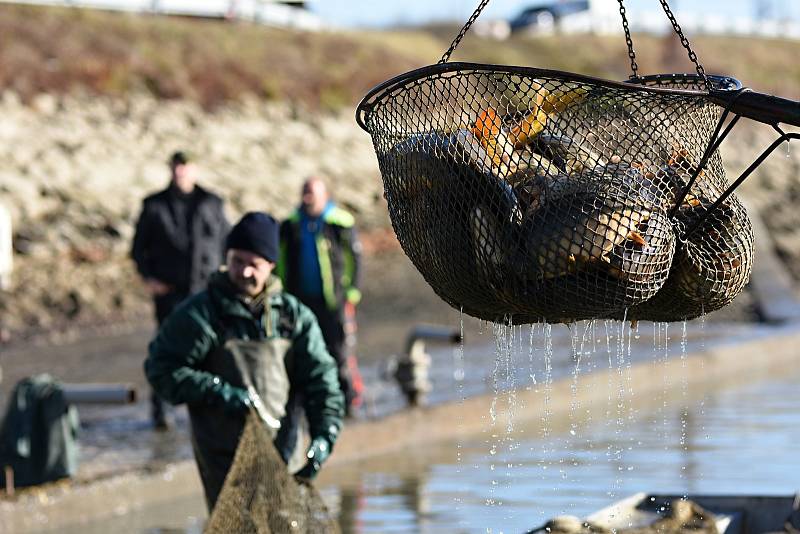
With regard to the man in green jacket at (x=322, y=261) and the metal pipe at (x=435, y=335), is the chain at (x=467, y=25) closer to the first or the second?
the man in green jacket at (x=322, y=261)

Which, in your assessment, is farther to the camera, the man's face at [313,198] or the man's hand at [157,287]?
the man's hand at [157,287]

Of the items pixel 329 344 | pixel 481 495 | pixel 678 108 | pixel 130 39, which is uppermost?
pixel 130 39

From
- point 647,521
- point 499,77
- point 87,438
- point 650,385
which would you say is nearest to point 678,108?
point 499,77

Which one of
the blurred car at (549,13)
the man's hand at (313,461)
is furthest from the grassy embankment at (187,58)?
the man's hand at (313,461)

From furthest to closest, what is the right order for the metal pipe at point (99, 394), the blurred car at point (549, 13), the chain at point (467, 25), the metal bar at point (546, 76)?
the blurred car at point (549, 13), the metal pipe at point (99, 394), the chain at point (467, 25), the metal bar at point (546, 76)

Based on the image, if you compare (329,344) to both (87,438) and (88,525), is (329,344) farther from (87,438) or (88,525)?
(88,525)

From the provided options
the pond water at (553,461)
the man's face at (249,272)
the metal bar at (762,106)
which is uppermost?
the metal bar at (762,106)

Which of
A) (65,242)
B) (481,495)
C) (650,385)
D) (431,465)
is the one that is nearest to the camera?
(481,495)

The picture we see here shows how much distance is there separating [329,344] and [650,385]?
4915 millimetres

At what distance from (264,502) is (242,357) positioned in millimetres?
733

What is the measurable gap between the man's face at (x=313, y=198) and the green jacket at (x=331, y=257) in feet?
0.27

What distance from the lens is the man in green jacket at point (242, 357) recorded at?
7426 mm

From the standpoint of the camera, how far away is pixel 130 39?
41469mm

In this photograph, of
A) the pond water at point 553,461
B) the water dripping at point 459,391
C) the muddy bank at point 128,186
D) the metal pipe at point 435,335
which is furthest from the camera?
the muddy bank at point 128,186
